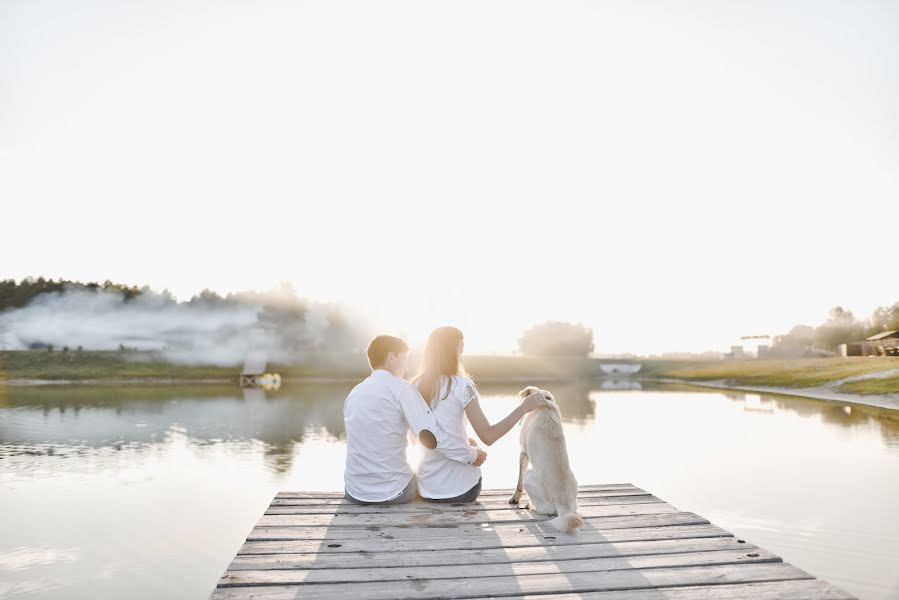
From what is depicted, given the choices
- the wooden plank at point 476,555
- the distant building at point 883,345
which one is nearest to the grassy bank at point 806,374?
the distant building at point 883,345

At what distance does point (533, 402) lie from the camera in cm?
688

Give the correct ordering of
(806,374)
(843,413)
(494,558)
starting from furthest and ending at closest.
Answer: (806,374), (843,413), (494,558)

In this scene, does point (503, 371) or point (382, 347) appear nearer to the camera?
point (382, 347)

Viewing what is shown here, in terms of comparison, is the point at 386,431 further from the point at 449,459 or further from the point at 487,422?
the point at 487,422

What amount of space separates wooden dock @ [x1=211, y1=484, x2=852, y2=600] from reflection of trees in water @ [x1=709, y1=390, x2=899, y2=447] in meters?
19.1

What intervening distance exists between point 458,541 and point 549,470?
1.31 meters

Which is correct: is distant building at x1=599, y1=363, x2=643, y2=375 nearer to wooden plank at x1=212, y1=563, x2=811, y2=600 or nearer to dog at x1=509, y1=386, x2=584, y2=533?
dog at x1=509, y1=386, x2=584, y2=533

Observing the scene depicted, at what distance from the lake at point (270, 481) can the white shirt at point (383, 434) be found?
3280mm

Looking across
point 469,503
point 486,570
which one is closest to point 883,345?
point 469,503

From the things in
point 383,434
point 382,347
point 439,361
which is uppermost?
point 382,347

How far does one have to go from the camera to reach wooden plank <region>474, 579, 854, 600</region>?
4.54m

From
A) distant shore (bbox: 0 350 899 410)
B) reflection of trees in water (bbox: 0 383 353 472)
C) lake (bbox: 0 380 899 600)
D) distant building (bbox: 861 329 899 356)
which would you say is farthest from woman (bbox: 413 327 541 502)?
distant building (bbox: 861 329 899 356)

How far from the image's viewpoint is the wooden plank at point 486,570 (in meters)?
4.87

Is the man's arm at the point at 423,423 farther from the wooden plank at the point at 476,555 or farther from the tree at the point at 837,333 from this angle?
the tree at the point at 837,333
